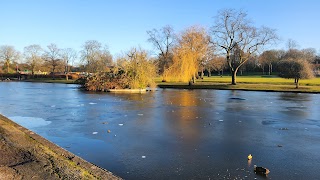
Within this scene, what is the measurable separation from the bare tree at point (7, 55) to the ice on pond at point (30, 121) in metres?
80.9

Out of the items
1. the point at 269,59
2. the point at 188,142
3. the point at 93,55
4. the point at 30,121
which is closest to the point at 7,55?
the point at 93,55

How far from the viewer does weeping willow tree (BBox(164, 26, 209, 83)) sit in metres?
39.8

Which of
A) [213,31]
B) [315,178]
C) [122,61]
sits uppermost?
[213,31]

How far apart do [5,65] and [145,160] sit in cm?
8993

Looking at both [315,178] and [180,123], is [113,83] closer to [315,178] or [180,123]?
[180,123]

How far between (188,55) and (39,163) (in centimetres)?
3598

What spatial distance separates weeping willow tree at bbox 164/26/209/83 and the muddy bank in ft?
110

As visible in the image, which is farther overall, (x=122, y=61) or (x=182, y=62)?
(x=182, y=62)

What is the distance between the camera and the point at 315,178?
541 cm

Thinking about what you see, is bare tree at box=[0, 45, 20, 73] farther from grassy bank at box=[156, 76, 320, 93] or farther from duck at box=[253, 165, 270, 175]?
duck at box=[253, 165, 270, 175]

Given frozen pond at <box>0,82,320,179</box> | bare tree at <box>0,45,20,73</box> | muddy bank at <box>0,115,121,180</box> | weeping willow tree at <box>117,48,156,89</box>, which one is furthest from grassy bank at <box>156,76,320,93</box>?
bare tree at <box>0,45,20,73</box>

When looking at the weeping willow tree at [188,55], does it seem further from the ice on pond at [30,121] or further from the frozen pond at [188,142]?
the ice on pond at [30,121]

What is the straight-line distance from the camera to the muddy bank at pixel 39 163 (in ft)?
15.2

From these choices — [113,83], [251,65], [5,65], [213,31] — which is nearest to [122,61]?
[113,83]
